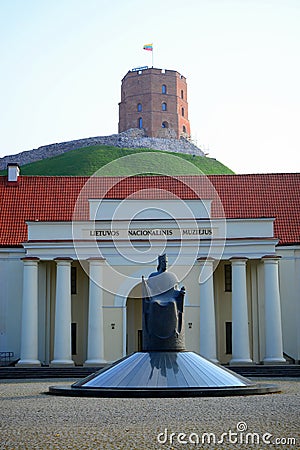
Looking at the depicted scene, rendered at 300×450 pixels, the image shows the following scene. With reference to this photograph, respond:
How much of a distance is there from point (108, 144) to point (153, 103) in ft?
37.7

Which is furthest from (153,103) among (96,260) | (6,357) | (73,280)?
(6,357)

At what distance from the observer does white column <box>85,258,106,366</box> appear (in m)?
36.9

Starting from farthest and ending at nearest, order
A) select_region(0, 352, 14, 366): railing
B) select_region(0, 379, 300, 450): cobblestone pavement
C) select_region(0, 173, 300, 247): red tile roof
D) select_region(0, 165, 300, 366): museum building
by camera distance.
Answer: select_region(0, 173, 300, 247): red tile roof < select_region(0, 352, 14, 366): railing < select_region(0, 165, 300, 366): museum building < select_region(0, 379, 300, 450): cobblestone pavement

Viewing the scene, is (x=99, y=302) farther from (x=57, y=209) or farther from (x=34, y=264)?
(x=57, y=209)

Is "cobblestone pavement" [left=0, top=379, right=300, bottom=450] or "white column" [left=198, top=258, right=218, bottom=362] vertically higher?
"white column" [left=198, top=258, right=218, bottom=362]

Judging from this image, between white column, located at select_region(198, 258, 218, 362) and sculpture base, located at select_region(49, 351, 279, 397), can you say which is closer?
sculpture base, located at select_region(49, 351, 279, 397)

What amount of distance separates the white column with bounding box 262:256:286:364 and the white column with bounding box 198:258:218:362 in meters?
2.47

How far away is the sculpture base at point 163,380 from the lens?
64.0 feet

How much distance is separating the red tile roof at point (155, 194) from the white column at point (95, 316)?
547cm

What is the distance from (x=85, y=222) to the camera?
3853 cm

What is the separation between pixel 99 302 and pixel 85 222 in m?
3.96

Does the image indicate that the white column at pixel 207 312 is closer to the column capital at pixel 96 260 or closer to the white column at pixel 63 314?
the column capital at pixel 96 260

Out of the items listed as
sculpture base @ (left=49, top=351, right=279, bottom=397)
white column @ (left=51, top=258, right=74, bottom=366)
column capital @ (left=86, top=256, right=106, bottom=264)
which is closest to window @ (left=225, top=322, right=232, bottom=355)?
column capital @ (left=86, top=256, right=106, bottom=264)

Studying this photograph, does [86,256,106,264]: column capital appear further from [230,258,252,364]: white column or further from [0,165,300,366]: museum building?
[230,258,252,364]: white column
